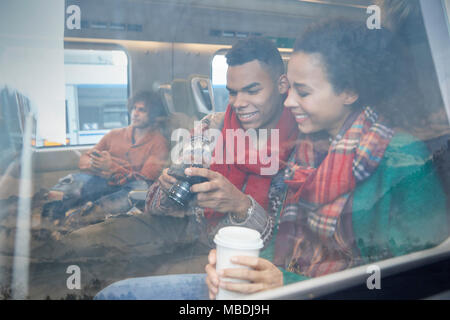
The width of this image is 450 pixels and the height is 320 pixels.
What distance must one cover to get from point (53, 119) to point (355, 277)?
154 centimetres

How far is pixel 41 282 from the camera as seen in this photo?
1405 mm

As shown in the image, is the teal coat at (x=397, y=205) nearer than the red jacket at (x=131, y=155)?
No

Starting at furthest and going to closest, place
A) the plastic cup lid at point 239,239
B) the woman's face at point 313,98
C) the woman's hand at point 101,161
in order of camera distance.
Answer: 1. the woman's face at point 313,98
2. the woman's hand at point 101,161
3. the plastic cup lid at point 239,239

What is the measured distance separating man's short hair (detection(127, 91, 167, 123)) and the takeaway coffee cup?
573 millimetres

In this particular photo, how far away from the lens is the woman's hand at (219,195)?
4.92ft

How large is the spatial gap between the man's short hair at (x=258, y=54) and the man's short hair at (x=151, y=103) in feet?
1.17

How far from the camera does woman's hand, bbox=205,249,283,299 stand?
4.44 ft

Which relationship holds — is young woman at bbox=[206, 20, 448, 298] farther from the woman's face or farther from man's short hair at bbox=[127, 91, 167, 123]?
man's short hair at bbox=[127, 91, 167, 123]

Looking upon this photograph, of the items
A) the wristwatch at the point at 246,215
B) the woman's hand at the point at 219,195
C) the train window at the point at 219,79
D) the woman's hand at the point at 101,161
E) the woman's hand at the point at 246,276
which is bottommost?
the woman's hand at the point at 246,276

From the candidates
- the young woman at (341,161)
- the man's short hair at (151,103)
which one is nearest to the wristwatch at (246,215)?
the young woman at (341,161)

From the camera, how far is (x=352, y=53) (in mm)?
1492

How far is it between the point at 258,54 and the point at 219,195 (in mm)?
660

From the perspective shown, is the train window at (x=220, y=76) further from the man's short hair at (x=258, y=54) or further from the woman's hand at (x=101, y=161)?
the woman's hand at (x=101, y=161)
